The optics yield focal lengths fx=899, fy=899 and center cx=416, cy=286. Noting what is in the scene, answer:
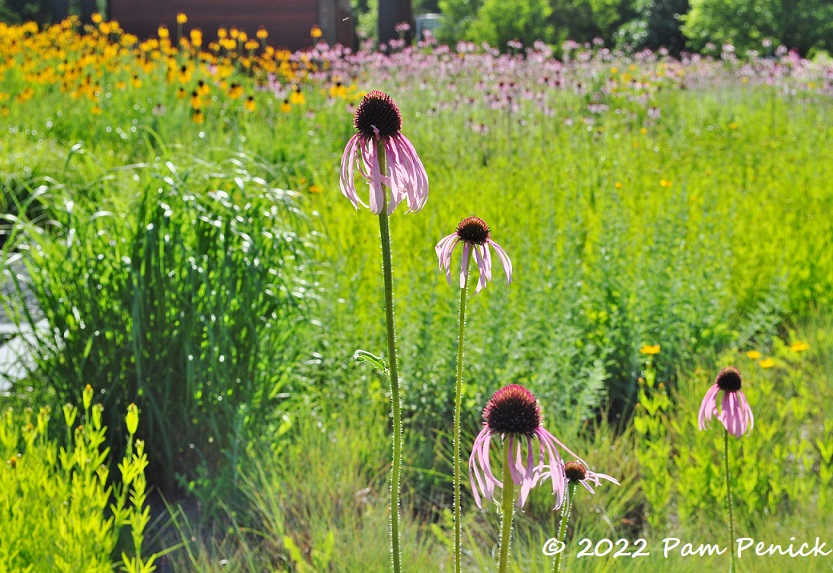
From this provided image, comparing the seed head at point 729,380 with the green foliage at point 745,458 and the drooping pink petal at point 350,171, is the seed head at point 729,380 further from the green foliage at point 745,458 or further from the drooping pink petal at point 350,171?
the drooping pink petal at point 350,171

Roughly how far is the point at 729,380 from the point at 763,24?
74.3 feet

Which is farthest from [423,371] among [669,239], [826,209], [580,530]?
[826,209]

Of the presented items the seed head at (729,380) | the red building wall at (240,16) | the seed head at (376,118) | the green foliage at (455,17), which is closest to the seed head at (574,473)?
the seed head at (729,380)

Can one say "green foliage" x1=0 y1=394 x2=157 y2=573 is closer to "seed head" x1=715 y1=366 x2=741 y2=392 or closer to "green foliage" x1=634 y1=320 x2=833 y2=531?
"seed head" x1=715 y1=366 x2=741 y2=392

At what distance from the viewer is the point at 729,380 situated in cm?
172

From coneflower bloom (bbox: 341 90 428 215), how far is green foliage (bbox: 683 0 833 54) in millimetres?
21913

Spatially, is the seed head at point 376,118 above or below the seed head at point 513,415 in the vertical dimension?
above

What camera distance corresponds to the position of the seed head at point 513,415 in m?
1.22

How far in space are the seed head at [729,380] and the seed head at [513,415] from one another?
65 cm

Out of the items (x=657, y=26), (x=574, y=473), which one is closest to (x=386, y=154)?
(x=574, y=473)

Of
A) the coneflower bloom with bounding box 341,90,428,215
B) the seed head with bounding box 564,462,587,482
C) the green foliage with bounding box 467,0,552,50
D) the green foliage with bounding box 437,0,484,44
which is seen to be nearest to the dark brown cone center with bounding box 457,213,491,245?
the coneflower bloom with bounding box 341,90,428,215

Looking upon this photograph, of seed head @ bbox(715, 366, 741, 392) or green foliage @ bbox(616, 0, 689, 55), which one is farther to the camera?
green foliage @ bbox(616, 0, 689, 55)

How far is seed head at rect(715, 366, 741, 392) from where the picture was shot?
5.63ft

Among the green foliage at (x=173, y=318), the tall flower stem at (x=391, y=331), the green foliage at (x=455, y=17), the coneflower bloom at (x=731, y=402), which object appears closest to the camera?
the tall flower stem at (x=391, y=331)
